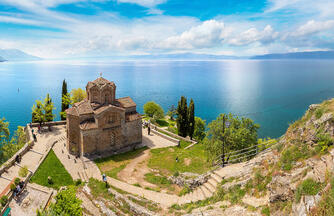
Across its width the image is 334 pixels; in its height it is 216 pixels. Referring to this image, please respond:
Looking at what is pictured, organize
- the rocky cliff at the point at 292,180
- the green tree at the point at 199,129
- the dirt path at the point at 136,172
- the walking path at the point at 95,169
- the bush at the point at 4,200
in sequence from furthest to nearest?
the green tree at the point at 199,129 → the dirt path at the point at 136,172 → the bush at the point at 4,200 → the walking path at the point at 95,169 → the rocky cliff at the point at 292,180

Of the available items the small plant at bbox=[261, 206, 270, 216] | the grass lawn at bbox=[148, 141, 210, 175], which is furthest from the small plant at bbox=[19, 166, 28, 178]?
the small plant at bbox=[261, 206, 270, 216]

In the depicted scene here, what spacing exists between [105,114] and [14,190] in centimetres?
1257

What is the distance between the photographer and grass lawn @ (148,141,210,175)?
23500mm

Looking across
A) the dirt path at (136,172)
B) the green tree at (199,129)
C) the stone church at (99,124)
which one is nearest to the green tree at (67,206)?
the dirt path at (136,172)

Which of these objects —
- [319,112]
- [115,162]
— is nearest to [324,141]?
[319,112]

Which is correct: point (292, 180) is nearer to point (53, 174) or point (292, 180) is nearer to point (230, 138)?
point (230, 138)

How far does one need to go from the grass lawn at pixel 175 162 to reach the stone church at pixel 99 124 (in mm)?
5203

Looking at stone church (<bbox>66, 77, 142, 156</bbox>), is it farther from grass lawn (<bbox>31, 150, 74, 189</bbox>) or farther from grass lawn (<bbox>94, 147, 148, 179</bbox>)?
grass lawn (<bbox>31, 150, 74, 189</bbox>)

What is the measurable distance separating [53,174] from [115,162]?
Result: 707 centimetres

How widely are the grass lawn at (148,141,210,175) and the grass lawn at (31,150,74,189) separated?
31.6 feet

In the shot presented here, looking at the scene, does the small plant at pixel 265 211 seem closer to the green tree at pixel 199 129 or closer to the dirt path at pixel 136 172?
the dirt path at pixel 136 172

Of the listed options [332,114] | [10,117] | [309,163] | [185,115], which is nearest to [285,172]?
[309,163]

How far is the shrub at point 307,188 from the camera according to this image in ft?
29.7

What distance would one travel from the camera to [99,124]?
92.0ft
